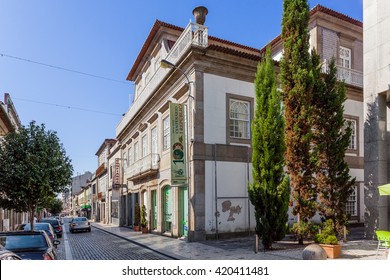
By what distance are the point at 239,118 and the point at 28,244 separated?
25.2 feet

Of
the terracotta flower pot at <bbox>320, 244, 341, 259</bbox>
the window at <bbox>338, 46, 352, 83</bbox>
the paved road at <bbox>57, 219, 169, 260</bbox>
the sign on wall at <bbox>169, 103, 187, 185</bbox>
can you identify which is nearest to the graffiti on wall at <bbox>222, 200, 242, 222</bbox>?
the sign on wall at <bbox>169, 103, 187, 185</bbox>

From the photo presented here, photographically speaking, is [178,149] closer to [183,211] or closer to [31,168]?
[183,211]

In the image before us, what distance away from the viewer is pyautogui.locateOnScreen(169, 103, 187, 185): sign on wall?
1095 cm

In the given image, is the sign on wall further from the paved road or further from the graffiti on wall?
the paved road

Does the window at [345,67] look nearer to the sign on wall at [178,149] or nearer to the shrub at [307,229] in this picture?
the shrub at [307,229]

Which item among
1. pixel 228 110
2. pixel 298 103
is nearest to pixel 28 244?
pixel 298 103

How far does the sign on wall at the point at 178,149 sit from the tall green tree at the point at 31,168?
326cm

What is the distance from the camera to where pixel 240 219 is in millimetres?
11227

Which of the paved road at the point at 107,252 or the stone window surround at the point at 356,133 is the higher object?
the stone window surround at the point at 356,133

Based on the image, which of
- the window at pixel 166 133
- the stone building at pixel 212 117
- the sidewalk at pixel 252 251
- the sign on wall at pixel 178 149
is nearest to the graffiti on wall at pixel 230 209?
the stone building at pixel 212 117

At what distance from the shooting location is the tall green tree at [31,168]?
9.26m
